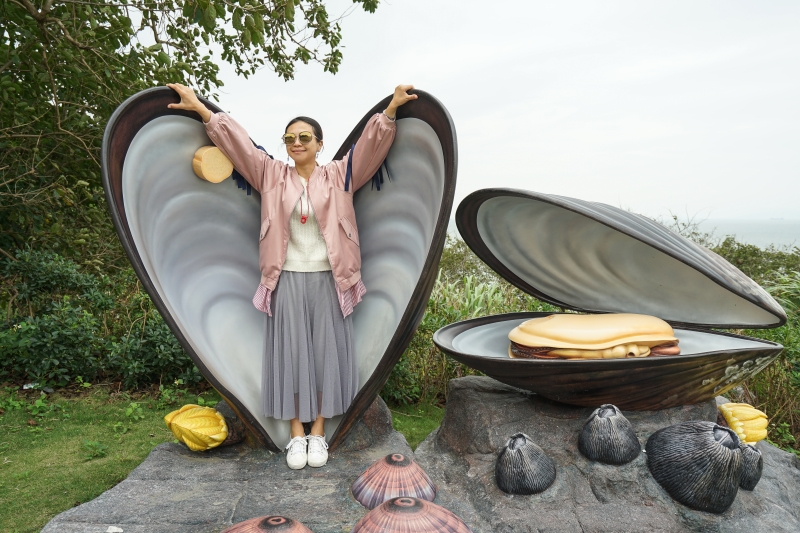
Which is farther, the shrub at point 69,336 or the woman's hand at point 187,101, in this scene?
the shrub at point 69,336

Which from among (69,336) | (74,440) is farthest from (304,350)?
(69,336)

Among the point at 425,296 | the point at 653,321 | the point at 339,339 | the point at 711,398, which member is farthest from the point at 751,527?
the point at 339,339

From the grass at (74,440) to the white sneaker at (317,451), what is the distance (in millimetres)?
993

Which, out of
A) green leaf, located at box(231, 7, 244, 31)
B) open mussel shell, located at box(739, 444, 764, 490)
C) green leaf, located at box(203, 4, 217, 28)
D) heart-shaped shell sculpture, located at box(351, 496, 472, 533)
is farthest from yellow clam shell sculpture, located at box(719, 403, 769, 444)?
green leaf, located at box(231, 7, 244, 31)

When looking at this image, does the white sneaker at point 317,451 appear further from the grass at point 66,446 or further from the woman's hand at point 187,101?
the woman's hand at point 187,101

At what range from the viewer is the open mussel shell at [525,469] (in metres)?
2.25

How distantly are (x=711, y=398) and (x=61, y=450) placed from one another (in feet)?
12.1

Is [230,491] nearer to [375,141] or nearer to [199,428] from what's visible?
[199,428]

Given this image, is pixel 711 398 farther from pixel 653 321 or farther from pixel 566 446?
pixel 566 446

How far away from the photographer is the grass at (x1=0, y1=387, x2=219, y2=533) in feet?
9.03

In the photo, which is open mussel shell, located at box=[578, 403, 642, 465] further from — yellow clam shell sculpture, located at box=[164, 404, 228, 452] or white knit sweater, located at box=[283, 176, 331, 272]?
yellow clam shell sculpture, located at box=[164, 404, 228, 452]

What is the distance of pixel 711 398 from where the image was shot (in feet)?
8.36

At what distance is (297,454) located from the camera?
8.96 feet

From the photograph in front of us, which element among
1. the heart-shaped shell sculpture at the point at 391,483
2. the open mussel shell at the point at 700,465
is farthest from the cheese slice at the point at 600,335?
the heart-shaped shell sculpture at the point at 391,483
